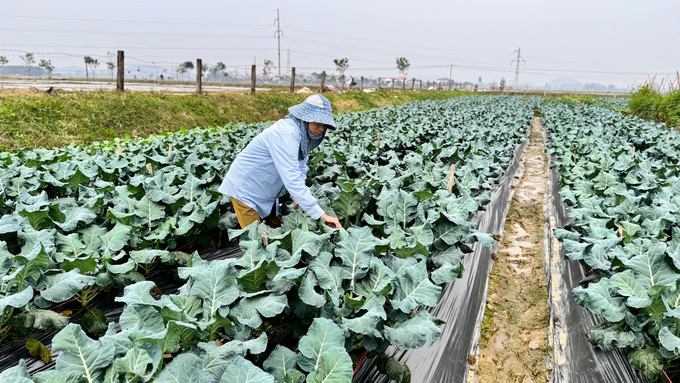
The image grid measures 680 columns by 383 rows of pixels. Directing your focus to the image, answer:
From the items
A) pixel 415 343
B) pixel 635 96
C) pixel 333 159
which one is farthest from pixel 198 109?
pixel 635 96

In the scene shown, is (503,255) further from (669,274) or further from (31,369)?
(31,369)

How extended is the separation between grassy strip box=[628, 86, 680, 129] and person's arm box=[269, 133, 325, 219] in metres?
16.0

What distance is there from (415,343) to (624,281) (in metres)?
1.42

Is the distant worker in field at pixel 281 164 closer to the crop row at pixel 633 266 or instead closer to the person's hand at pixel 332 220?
the person's hand at pixel 332 220

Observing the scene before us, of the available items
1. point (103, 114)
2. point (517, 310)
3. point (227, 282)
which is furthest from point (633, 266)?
point (103, 114)

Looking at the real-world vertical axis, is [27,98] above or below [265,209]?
above

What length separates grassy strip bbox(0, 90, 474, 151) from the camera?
358 inches

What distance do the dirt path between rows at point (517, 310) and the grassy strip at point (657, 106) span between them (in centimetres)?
1219

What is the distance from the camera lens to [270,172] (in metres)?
3.36

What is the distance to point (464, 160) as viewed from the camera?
5566mm

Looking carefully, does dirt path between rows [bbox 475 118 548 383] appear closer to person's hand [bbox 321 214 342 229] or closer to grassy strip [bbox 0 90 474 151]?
person's hand [bbox 321 214 342 229]

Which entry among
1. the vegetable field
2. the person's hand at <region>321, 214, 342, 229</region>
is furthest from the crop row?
the person's hand at <region>321, 214, 342, 229</region>

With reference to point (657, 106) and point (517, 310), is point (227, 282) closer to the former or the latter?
point (517, 310)

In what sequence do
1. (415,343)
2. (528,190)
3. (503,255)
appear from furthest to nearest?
(528,190), (503,255), (415,343)
